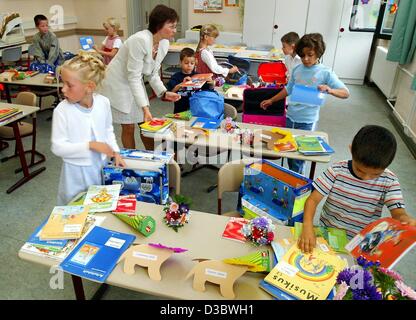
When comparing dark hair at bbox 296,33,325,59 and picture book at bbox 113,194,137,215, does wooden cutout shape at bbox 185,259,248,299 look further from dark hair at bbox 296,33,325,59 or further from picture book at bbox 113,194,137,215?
dark hair at bbox 296,33,325,59

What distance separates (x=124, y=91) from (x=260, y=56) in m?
3.08

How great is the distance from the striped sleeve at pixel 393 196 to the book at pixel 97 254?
1143 mm

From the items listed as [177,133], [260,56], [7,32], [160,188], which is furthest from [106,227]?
[7,32]

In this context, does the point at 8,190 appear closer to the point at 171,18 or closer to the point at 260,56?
the point at 171,18

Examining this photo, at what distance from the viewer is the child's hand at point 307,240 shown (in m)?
1.36

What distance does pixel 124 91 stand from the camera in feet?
8.73

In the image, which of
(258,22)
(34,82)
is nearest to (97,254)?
(34,82)

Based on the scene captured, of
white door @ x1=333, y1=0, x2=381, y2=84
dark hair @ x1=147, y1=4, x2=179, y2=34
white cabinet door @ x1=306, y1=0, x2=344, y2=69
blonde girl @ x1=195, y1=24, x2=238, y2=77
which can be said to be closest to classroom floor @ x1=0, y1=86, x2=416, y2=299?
blonde girl @ x1=195, y1=24, x2=238, y2=77

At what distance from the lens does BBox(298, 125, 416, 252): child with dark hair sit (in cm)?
136

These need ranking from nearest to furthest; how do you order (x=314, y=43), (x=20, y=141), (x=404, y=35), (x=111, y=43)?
(x=314, y=43)
(x=20, y=141)
(x=404, y=35)
(x=111, y=43)

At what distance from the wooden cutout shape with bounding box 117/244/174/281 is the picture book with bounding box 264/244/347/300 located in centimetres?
40

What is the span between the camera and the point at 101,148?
1785 mm

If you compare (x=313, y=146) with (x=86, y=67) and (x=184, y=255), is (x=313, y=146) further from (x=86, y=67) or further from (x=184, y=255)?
(x=86, y=67)

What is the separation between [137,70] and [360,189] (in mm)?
1749
